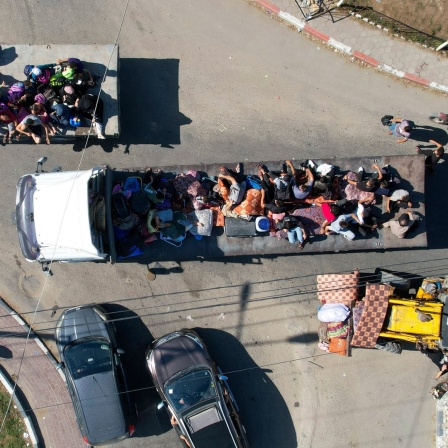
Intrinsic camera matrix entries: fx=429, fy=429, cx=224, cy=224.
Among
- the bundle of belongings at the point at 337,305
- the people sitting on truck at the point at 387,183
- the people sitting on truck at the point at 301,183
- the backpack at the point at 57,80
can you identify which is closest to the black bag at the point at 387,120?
the people sitting on truck at the point at 387,183

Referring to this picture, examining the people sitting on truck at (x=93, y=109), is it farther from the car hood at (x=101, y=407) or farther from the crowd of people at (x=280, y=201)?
the car hood at (x=101, y=407)

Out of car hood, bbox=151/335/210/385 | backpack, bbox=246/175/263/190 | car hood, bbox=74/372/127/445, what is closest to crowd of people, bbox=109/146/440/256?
backpack, bbox=246/175/263/190

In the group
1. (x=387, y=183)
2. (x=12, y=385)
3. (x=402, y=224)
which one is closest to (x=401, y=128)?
Result: (x=387, y=183)

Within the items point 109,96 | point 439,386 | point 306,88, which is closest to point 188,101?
point 109,96

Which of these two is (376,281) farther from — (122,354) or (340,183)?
(122,354)

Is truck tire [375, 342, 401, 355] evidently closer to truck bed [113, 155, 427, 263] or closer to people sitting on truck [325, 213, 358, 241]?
truck bed [113, 155, 427, 263]

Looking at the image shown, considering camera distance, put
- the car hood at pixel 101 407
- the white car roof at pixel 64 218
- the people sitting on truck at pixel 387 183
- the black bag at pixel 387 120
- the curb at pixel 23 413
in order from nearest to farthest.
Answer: the white car roof at pixel 64 218 < the people sitting on truck at pixel 387 183 < the car hood at pixel 101 407 < the black bag at pixel 387 120 < the curb at pixel 23 413
